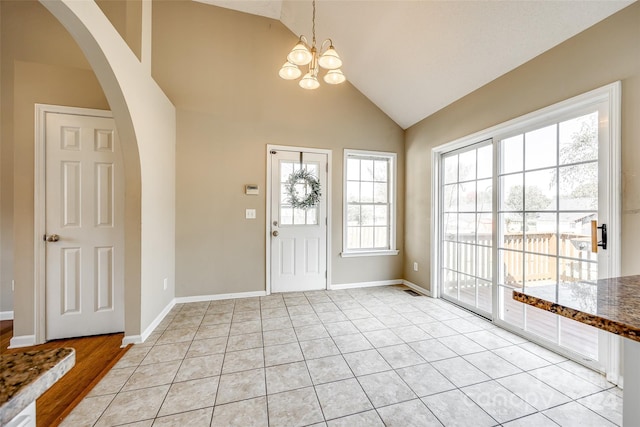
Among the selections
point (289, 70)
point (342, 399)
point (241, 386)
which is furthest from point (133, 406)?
point (289, 70)

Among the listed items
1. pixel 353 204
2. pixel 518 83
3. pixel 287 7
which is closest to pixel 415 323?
pixel 353 204

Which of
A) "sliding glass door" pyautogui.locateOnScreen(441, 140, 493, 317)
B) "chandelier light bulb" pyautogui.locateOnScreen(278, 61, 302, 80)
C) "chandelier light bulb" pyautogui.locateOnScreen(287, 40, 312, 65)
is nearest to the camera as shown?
"chandelier light bulb" pyautogui.locateOnScreen(287, 40, 312, 65)

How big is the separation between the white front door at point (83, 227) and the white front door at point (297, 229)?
5.82 feet

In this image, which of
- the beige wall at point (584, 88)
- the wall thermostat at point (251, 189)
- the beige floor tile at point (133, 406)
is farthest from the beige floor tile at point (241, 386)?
the beige wall at point (584, 88)

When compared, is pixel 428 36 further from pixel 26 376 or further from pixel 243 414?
pixel 243 414

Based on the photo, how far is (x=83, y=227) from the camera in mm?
2453

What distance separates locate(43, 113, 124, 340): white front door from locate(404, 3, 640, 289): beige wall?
3.83 metres

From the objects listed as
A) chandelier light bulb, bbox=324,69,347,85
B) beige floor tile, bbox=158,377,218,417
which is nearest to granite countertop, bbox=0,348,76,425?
beige floor tile, bbox=158,377,218,417

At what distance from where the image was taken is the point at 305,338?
247cm

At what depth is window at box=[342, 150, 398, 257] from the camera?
4.06m

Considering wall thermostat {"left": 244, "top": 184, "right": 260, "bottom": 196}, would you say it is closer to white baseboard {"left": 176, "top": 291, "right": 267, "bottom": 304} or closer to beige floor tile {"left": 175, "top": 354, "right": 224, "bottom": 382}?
white baseboard {"left": 176, "top": 291, "right": 267, "bottom": 304}

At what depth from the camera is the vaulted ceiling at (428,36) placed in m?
2.07

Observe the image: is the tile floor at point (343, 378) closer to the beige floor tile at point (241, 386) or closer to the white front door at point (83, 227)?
the beige floor tile at point (241, 386)

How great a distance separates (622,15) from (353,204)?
3.04 m
